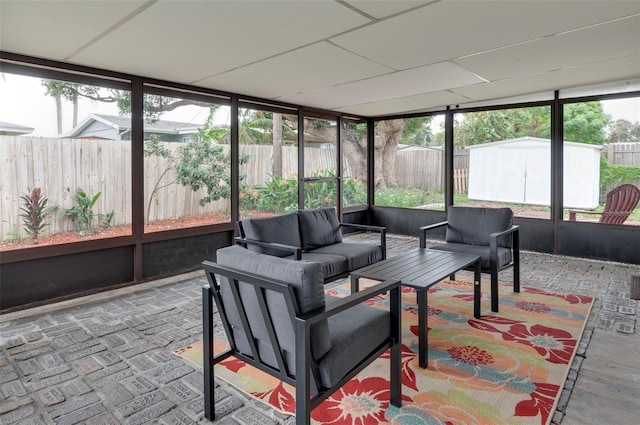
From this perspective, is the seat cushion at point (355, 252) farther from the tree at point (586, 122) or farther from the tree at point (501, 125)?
the tree at point (586, 122)

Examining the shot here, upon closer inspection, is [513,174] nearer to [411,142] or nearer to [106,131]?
[411,142]

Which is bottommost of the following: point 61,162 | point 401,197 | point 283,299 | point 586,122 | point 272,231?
point 283,299

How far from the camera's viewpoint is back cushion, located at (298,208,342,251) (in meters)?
4.15

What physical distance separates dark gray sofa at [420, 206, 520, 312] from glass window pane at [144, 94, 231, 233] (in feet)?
9.22

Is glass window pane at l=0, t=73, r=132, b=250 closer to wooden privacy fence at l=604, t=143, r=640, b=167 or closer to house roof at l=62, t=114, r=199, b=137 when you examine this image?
house roof at l=62, t=114, r=199, b=137

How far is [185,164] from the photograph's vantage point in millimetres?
4941

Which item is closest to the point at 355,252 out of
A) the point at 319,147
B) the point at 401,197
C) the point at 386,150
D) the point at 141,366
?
the point at 141,366

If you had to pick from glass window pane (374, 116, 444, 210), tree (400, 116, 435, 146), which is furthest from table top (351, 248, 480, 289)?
tree (400, 116, 435, 146)

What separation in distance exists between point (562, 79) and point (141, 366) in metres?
5.40

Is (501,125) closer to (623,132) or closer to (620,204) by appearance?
(623,132)

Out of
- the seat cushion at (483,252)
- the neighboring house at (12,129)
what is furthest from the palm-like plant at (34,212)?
the seat cushion at (483,252)

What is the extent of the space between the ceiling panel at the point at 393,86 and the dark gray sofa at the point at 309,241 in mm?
1705

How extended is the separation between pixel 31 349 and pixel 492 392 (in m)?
3.10

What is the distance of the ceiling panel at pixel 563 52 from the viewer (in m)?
3.11
